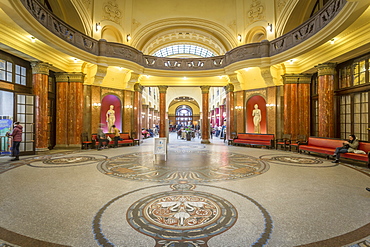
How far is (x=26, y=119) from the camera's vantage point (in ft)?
28.6

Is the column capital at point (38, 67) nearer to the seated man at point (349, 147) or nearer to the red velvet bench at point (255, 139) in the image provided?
the red velvet bench at point (255, 139)

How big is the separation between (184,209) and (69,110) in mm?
10634

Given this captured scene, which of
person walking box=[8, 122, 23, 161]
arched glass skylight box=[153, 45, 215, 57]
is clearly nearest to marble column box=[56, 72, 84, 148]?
person walking box=[8, 122, 23, 161]

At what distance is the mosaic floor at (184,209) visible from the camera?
2.37 m

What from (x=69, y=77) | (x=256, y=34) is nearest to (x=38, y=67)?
(x=69, y=77)

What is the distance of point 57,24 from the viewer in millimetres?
8258

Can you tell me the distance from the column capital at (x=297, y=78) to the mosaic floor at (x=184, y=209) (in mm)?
7123

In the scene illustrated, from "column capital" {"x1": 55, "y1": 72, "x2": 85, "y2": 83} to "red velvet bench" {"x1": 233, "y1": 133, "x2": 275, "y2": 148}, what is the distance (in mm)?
10536

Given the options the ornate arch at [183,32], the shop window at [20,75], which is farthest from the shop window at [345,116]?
the shop window at [20,75]

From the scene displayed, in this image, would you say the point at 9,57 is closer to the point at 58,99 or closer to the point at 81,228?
the point at 58,99

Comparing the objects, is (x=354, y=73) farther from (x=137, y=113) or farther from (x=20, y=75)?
(x=20, y=75)

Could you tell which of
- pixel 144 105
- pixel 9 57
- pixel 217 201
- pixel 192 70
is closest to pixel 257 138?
A: pixel 192 70

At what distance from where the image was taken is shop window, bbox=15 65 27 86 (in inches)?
342

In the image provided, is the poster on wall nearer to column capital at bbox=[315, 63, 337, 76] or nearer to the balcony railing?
the balcony railing
